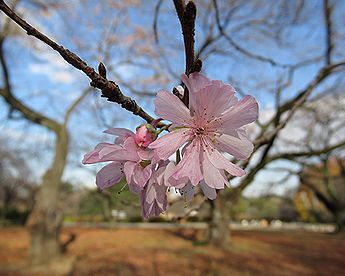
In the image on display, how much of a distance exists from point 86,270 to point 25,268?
55.8 inches

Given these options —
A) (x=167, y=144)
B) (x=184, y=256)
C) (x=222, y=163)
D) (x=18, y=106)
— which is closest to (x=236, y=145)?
(x=222, y=163)

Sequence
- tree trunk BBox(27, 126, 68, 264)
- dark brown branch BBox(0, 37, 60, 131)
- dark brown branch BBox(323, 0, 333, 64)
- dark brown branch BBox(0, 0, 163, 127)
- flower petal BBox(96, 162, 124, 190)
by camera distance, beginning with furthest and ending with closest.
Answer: tree trunk BBox(27, 126, 68, 264) < dark brown branch BBox(0, 37, 60, 131) < dark brown branch BBox(323, 0, 333, 64) < flower petal BBox(96, 162, 124, 190) < dark brown branch BBox(0, 0, 163, 127)

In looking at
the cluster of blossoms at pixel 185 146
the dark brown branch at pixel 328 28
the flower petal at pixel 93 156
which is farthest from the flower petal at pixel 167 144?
the dark brown branch at pixel 328 28

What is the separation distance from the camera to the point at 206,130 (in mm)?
743

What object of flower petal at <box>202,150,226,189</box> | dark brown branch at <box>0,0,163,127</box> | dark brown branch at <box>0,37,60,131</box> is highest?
dark brown branch at <box>0,37,60,131</box>

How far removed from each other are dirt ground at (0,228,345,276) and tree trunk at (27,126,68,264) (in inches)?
25.7

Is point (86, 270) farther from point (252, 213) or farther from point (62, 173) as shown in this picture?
point (252, 213)

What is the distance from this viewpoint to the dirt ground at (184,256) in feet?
28.5

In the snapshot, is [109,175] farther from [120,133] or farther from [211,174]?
[211,174]

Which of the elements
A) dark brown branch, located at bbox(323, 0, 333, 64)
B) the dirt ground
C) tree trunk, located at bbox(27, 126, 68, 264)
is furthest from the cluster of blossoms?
tree trunk, located at bbox(27, 126, 68, 264)

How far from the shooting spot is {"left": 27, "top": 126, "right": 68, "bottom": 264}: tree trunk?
27.6 ft

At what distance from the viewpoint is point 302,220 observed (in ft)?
93.0

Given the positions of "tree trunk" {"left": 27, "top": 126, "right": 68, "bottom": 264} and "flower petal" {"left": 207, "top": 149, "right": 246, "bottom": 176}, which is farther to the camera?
"tree trunk" {"left": 27, "top": 126, "right": 68, "bottom": 264}

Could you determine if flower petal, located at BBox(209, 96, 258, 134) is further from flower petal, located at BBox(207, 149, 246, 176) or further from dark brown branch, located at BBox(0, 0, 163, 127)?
dark brown branch, located at BBox(0, 0, 163, 127)
